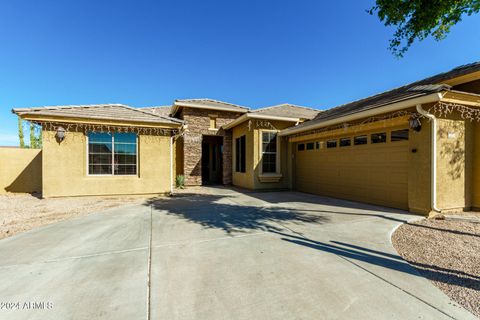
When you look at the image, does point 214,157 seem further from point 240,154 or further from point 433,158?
point 433,158

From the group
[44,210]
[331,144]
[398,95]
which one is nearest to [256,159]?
[331,144]

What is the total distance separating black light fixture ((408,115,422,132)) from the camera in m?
5.88

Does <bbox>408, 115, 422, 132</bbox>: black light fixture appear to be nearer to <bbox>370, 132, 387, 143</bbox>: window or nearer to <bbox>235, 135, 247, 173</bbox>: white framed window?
<bbox>370, 132, 387, 143</bbox>: window

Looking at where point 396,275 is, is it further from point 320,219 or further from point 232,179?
point 232,179

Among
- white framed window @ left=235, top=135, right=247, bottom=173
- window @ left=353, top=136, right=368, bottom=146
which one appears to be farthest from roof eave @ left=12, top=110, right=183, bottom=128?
window @ left=353, top=136, right=368, bottom=146

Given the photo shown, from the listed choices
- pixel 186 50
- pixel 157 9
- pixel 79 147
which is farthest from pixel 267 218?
pixel 186 50

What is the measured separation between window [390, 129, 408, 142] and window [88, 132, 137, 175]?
977cm

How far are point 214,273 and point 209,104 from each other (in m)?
12.2

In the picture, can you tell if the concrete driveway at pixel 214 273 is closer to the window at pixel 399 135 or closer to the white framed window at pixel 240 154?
the window at pixel 399 135

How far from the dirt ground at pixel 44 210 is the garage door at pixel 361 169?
7.87m

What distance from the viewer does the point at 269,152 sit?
11.1 metres

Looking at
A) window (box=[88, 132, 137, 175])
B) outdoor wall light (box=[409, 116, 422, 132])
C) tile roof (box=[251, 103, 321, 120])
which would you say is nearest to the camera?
outdoor wall light (box=[409, 116, 422, 132])

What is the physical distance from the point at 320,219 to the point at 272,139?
6264 mm

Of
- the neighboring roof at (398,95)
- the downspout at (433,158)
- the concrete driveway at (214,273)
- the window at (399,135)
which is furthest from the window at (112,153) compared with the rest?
the downspout at (433,158)
